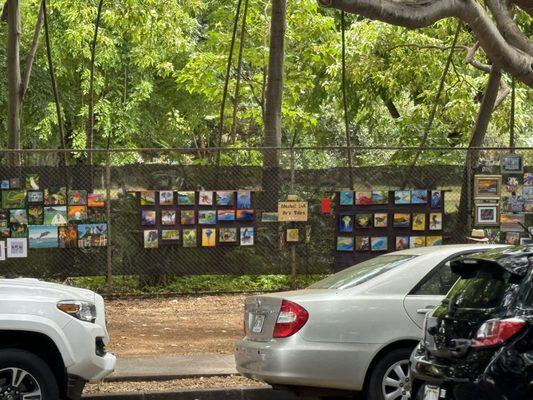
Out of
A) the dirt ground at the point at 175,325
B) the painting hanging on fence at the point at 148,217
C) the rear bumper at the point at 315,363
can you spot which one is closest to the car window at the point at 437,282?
the rear bumper at the point at 315,363

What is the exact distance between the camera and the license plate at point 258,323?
27.0ft

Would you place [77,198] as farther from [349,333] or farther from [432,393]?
[432,393]

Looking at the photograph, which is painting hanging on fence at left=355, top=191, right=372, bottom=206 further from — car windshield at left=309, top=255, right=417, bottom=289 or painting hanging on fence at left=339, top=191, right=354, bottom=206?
car windshield at left=309, top=255, right=417, bottom=289

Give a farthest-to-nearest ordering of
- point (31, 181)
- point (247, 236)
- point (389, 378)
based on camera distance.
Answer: point (247, 236)
point (31, 181)
point (389, 378)

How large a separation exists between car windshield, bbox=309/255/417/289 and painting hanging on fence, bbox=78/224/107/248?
23.4ft

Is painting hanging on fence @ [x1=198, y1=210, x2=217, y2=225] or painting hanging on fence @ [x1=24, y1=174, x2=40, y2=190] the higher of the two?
painting hanging on fence @ [x1=24, y1=174, x2=40, y2=190]

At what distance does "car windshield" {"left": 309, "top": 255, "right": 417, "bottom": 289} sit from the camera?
8500 mm

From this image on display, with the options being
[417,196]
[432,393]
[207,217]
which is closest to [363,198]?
[417,196]

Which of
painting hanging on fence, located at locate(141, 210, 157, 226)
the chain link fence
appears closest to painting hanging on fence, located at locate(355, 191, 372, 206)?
the chain link fence

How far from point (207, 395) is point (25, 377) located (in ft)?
7.92

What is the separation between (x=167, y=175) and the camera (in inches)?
616

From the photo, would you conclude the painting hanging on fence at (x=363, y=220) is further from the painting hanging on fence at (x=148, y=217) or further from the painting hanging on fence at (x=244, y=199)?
the painting hanging on fence at (x=148, y=217)

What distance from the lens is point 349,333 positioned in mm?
7961

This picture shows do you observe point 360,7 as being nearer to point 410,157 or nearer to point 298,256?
point 298,256
